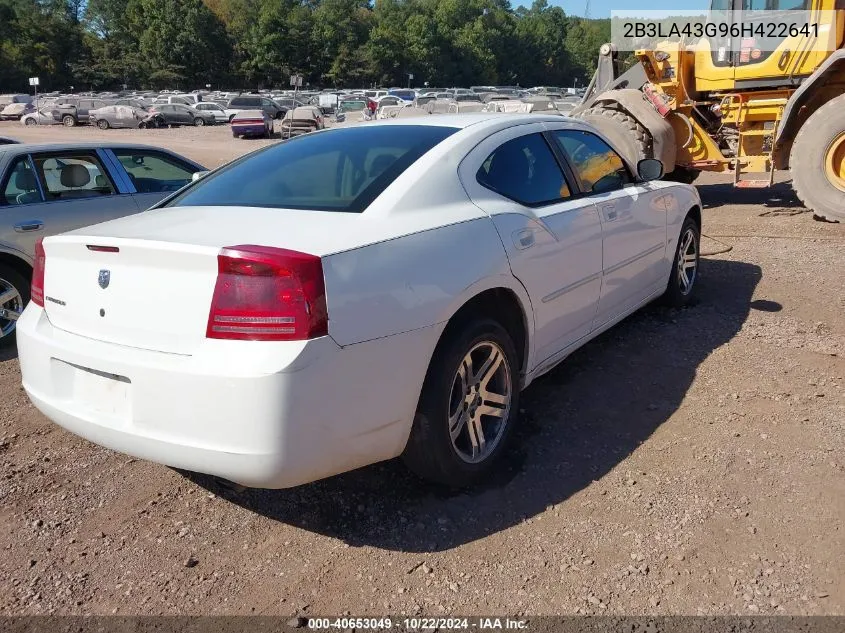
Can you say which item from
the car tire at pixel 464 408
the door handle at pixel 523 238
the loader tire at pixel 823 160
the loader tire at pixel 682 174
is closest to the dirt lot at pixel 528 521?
the car tire at pixel 464 408

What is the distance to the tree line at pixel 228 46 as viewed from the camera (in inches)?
3521

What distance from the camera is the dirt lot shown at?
2.64 m

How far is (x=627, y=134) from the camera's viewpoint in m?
9.98

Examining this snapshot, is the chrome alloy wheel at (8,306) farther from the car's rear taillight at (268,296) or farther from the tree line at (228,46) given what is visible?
the tree line at (228,46)

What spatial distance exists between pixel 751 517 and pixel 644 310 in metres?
2.91

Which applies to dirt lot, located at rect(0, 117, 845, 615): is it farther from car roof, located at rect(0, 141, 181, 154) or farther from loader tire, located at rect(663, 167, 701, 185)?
loader tire, located at rect(663, 167, 701, 185)

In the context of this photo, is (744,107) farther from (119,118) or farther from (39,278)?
(119,118)

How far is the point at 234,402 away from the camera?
247 cm

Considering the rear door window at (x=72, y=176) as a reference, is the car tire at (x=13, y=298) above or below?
below

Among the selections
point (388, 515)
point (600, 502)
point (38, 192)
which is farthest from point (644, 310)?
point (38, 192)

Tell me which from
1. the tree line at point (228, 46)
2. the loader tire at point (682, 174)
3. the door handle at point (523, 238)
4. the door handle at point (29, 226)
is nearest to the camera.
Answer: the door handle at point (523, 238)

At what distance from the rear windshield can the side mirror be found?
188cm

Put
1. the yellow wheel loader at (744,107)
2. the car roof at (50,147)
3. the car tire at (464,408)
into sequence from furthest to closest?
the yellow wheel loader at (744,107)
the car roof at (50,147)
the car tire at (464,408)

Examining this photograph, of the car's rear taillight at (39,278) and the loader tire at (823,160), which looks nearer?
the car's rear taillight at (39,278)
